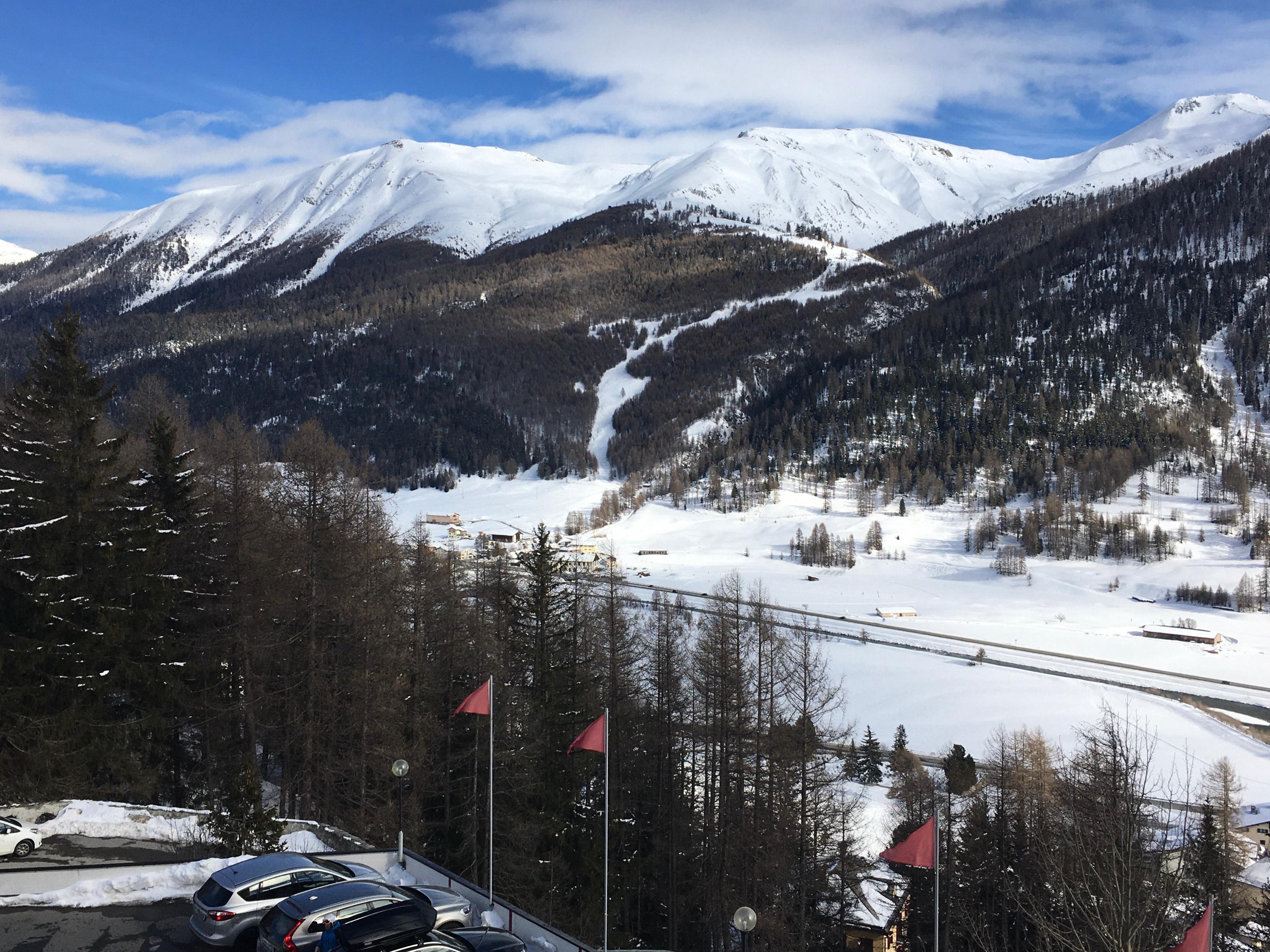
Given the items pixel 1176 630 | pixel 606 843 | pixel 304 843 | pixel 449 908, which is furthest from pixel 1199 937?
pixel 1176 630

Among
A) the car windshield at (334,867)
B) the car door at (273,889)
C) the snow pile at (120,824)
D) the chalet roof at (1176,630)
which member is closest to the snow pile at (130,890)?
the car windshield at (334,867)

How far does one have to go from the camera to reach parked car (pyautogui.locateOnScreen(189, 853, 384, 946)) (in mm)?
12984

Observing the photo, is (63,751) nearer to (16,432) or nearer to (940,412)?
(16,432)

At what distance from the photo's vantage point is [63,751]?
20.8 m

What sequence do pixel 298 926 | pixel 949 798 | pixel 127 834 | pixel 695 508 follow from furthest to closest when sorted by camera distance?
pixel 695 508
pixel 949 798
pixel 127 834
pixel 298 926

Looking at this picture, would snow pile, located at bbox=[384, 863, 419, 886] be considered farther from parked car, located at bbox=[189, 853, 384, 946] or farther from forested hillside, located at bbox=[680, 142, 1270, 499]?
forested hillside, located at bbox=[680, 142, 1270, 499]

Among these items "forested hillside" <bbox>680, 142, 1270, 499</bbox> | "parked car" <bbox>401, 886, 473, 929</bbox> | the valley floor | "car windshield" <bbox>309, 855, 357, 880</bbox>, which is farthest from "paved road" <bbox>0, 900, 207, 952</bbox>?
"forested hillside" <bbox>680, 142, 1270, 499</bbox>

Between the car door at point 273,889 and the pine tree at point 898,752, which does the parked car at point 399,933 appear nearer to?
the car door at point 273,889

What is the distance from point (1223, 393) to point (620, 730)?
180700 mm

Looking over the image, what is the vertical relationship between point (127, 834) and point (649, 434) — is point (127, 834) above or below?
below

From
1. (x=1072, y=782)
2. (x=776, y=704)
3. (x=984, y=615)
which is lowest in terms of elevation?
(x=984, y=615)

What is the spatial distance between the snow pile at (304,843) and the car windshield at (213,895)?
5141 mm

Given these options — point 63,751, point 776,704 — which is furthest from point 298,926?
point 776,704

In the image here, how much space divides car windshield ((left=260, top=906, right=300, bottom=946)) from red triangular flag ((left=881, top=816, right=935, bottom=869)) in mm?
9044
